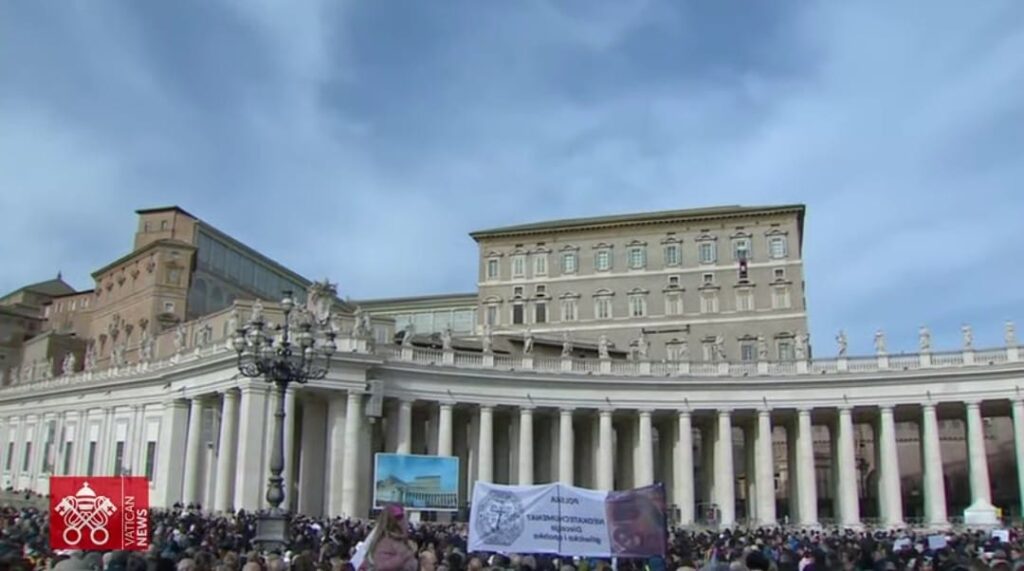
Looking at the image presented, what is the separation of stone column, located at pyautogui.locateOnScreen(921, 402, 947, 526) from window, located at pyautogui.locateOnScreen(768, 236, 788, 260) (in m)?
21.1

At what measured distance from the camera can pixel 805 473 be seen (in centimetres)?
5441

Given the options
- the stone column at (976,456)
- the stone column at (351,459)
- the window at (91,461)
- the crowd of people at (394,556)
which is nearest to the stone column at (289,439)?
the stone column at (351,459)

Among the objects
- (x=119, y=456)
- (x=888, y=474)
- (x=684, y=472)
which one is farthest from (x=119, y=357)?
(x=888, y=474)

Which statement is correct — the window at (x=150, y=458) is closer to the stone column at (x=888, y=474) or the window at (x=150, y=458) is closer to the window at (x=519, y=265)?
the window at (x=519, y=265)

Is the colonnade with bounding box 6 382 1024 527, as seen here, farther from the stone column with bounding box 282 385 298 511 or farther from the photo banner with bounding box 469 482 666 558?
the photo banner with bounding box 469 482 666 558

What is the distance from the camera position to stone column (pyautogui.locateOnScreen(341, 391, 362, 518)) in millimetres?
48125

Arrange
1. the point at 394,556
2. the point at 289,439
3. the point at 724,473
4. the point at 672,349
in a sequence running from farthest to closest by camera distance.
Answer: the point at 672,349 < the point at 724,473 < the point at 289,439 < the point at 394,556

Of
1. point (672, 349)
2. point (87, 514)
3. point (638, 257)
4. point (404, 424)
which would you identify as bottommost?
point (87, 514)

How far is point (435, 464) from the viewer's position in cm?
4200

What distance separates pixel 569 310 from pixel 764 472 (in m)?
24.8

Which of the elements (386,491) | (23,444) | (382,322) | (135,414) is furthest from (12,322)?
(386,491)

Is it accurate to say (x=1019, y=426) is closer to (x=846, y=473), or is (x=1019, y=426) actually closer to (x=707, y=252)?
(x=846, y=473)

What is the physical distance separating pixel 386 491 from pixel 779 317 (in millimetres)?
39947

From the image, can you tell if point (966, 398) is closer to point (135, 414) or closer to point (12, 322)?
point (135, 414)
